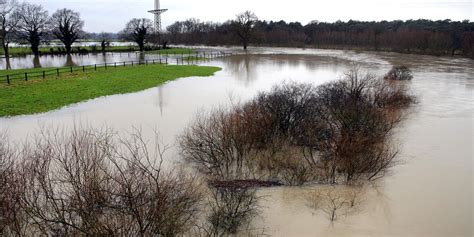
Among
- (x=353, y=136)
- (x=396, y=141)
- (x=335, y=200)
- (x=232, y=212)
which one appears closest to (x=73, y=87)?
(x=353, y=136)

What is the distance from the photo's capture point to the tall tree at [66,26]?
8156cm

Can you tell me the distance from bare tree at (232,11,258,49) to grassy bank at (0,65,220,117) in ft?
171

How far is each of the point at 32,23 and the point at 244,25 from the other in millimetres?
45365

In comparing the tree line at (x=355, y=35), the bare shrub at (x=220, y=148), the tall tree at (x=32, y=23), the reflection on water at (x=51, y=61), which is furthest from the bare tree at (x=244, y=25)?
the bare shrub at (x=220, y=148)

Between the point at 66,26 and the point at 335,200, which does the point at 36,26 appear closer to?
the point at 66,26

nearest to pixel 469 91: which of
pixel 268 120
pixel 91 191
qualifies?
pixel 268 120

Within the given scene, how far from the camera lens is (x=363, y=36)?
103 meters

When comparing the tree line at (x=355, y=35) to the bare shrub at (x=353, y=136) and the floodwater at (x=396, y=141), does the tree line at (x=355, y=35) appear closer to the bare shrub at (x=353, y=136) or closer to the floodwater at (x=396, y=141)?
the floodwater at (x=396, y=141)

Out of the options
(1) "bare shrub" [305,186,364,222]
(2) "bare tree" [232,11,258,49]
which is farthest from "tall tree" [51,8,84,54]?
(1) "bare shrub" [305,186,364,222]

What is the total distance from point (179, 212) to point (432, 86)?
32.9 metres

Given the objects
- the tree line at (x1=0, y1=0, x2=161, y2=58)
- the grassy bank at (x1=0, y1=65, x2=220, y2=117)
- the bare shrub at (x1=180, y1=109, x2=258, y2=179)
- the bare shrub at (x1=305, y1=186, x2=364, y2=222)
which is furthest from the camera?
the tree line at (x1=0, y1=0, x2=161, y2=58)

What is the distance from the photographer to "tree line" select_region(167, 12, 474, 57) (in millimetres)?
79750

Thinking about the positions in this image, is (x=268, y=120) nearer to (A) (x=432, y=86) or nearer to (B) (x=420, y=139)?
(B) (x=420, y=139)

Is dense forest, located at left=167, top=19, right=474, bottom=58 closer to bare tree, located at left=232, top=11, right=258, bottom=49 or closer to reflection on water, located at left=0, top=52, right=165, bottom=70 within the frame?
bare tree, located at left=232, top=11, right=258, bottom=49
